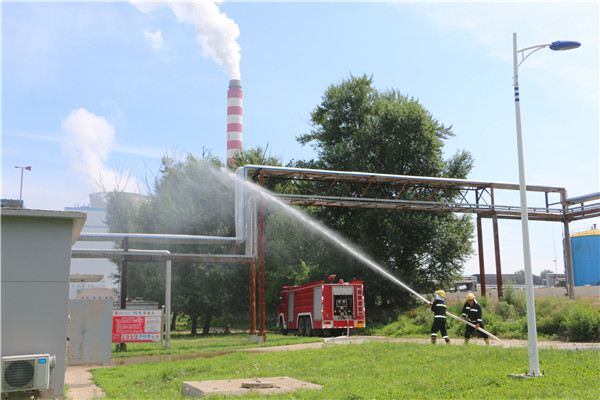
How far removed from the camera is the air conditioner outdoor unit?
7492 millimetres

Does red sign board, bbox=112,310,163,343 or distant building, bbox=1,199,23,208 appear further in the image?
red sign board, bbox=112,310,163,343

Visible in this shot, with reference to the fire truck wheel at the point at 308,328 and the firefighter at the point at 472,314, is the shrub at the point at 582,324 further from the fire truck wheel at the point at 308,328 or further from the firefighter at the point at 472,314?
the fire truck wheel at the point at 308,328

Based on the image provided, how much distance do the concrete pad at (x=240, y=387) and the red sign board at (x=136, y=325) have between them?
10.5m

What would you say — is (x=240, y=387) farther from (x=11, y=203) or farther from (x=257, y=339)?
(x=257, y=339)

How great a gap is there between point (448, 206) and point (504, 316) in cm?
670

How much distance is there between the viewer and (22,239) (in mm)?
7914

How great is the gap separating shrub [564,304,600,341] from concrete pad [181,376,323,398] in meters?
10.9

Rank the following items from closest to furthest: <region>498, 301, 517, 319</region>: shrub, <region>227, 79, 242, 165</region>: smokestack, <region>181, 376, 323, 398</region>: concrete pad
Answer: <region>181, 376, 323, 398</region>: concrete pad, <region>498, 301, 517, 319</region>: shrub, <region>227, 79, 242, 165</region>: smokestack

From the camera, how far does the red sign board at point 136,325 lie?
19.9m

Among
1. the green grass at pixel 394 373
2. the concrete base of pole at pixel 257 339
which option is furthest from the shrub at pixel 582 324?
the concrete base of pole at pixel 257 339

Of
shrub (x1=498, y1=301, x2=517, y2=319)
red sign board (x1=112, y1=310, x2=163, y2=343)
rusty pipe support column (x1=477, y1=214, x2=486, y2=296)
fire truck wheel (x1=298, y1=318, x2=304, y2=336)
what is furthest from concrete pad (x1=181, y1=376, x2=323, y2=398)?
rusty pipe support column (x1=477, y1=214, x2=486, y2=296)

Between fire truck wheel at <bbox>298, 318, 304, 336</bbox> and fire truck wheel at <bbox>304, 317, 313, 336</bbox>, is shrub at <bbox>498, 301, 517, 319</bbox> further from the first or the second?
fire truck wheel at <bbox>298, 318, 304, 336</bbox>

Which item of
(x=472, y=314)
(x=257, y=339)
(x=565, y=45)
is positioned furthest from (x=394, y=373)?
(x=257, y=339)

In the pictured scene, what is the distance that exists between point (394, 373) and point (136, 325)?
39.7 ft
